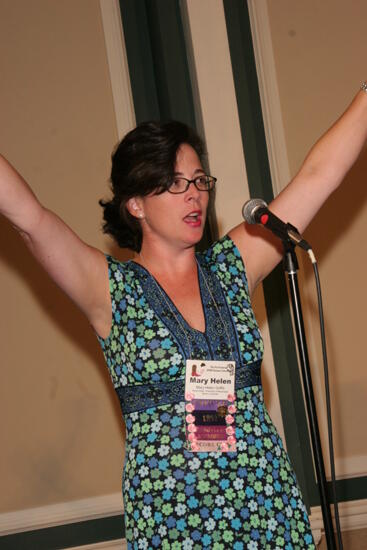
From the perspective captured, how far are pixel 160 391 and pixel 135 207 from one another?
54 centimetres

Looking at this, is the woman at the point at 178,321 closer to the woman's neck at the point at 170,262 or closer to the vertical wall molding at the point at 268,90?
the woman's neck at the point at 170,262

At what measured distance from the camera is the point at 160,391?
208 cm

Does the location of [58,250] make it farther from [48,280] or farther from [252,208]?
[48,280]

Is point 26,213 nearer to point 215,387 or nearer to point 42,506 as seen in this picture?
point 215,387

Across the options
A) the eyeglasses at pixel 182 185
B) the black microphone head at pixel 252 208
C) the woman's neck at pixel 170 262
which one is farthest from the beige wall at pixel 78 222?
the black microphone head at pixel 252 208

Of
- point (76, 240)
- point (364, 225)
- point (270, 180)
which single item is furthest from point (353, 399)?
point (76, 240)

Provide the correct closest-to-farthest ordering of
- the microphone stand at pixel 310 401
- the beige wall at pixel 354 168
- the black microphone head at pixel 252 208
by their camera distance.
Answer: the microphone stand at pixel 310 401, the black microphone head at pixel 252 208, the beige wall at pixel 354 168

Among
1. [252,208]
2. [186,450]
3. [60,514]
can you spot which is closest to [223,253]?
[252,208]

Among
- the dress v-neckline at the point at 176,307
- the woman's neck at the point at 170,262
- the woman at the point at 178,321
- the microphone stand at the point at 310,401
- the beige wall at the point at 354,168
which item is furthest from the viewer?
the beige wall at the point at 354,168

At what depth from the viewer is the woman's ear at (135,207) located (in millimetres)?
2312

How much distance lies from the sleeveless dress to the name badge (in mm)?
20

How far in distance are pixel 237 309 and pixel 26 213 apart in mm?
627

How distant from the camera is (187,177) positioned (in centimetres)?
221

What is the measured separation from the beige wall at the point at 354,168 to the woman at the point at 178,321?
157 cm
